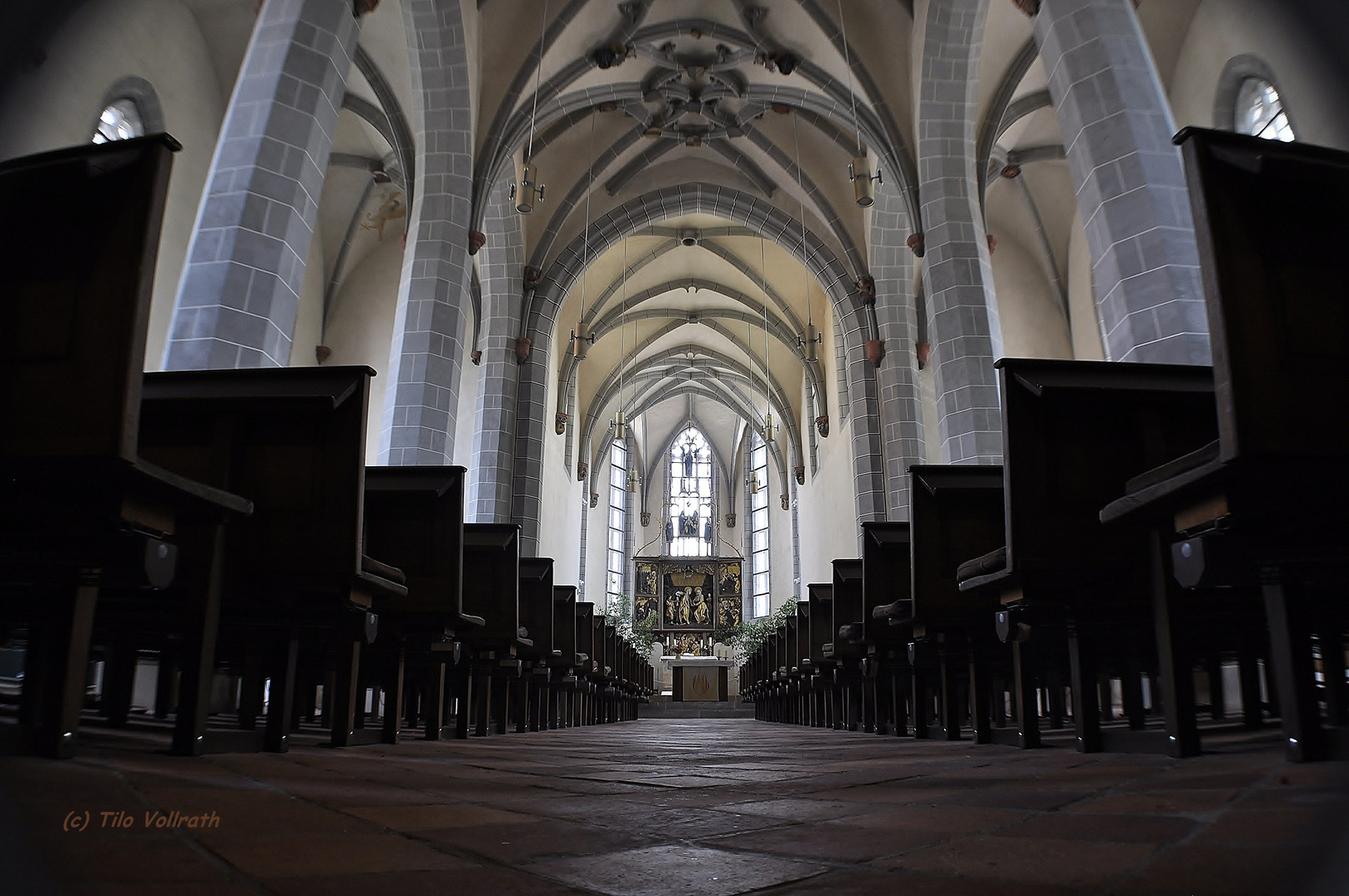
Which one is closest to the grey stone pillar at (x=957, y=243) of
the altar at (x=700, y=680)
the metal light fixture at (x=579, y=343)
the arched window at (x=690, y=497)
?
the metal light fixture at (x=579, y=343)

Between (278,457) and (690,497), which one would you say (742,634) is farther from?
(278,457)

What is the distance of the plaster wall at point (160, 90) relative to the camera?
8.13 metres

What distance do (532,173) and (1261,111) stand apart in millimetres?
7598

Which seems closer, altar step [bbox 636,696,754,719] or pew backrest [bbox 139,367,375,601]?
pew backrest [bbox 139,367,375,601]

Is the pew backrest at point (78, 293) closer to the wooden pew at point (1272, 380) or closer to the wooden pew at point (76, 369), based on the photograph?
the wooden pew at point (76, 369)

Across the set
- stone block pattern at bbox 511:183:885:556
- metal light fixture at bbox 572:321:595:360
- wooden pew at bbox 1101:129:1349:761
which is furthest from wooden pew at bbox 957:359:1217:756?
metal light fixture at bbox 572:321:595:360

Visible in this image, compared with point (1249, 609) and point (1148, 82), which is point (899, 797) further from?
point (1148, 82)

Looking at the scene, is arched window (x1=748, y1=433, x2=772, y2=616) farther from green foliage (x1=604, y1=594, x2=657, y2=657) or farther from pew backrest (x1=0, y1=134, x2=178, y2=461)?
pew backrest (x1=0, y1=134, x2=178, y2=461)

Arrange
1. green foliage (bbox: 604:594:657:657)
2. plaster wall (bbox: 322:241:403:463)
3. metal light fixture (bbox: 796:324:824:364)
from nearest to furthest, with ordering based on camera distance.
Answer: plaster wall (bbox: 322:241:403:463)
metal light fixture (bbox: 796:324:824:364)
green foliage (bbox: 604:594:657:657)

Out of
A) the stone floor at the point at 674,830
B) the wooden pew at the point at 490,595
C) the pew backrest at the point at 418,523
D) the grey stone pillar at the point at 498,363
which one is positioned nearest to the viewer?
the stone floor at the point at 674,830

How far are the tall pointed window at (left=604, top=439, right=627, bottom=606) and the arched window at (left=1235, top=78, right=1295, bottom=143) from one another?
A: 18.8 m

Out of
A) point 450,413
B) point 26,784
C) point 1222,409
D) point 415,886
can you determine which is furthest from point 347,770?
point 450,413

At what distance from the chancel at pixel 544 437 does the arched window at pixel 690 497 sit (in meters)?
14.1

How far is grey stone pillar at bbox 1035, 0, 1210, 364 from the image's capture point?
5.14 m
